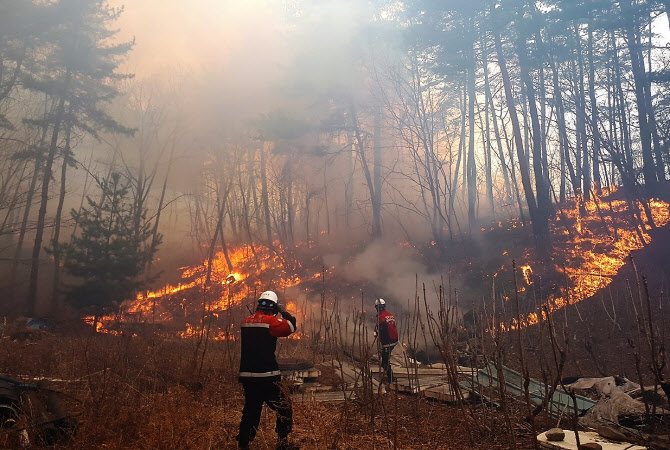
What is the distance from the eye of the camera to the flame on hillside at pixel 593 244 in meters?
14.9

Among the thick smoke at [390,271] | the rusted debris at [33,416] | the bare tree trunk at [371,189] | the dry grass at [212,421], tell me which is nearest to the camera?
the rusted debris at [33,416]

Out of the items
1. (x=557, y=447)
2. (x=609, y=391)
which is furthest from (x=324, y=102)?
(x=557, y=447)

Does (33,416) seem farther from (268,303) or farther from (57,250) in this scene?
(57,250)

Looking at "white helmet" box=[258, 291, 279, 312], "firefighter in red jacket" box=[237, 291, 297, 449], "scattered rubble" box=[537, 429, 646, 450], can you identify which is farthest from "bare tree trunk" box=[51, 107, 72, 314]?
"scattered rubble" box=[537, 429, 646, 450]

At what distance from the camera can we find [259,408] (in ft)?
18.0

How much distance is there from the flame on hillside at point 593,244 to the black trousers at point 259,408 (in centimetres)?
1057

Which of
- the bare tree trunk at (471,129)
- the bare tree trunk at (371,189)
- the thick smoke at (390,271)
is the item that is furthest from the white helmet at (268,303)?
the bare tree trunk at (371,189)

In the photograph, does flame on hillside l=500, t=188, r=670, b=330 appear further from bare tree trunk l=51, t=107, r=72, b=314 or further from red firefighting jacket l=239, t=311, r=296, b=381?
bare tree trunk l=51, t=107, r=72, b=314

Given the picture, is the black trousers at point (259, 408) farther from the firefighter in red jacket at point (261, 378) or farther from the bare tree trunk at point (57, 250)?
the bare tree trunk at point (57, 250)

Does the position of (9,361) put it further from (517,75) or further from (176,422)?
(517,75)

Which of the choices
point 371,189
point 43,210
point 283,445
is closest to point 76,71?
point 43,210

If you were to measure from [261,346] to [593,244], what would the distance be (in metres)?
16.0

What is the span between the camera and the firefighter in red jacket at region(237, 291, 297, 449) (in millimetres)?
5395

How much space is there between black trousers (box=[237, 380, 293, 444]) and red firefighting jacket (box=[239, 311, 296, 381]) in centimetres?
10
